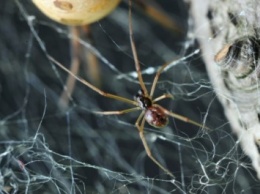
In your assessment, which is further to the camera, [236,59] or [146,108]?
[146,108]

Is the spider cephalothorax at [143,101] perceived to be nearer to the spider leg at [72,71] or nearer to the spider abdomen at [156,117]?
the spider abdomen at [156,117]

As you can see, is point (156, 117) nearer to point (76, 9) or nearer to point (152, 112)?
point (152, 112)

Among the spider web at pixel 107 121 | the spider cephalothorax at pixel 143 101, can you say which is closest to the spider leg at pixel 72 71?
the spider web at pixel 107 121

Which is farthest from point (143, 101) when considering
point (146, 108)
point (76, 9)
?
point (76, 9)

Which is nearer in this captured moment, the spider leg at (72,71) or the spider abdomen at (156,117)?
the spider abdomen at (156,117)

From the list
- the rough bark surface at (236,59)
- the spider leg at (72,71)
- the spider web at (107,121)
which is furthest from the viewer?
the spider leg at (72,71)

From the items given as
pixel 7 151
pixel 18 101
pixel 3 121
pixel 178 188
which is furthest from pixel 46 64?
pixel 178 188
